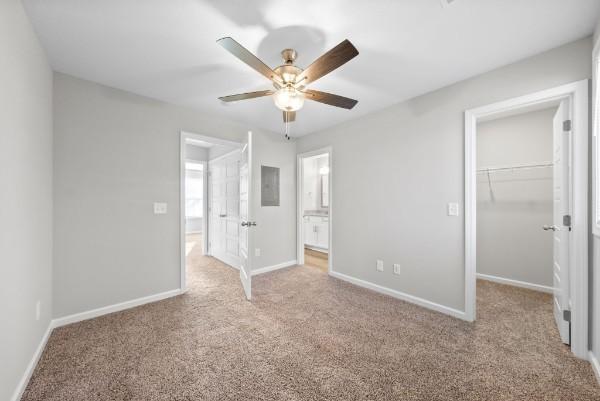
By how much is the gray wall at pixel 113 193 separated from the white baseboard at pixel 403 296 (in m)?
2.35

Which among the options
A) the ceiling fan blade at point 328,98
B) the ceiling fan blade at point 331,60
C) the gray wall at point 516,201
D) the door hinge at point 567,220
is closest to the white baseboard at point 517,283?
the gray wall at point 516,201

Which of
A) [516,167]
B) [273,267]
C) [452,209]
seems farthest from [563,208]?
[273,267]

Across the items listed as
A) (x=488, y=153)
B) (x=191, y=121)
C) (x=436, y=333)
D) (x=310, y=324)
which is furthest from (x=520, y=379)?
(x=191, y=121)

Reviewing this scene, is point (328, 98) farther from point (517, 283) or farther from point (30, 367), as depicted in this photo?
point (517, 283)

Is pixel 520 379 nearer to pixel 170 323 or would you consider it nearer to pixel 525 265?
pixel 525 265

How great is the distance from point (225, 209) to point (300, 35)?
3.38 m

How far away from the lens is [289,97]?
5.96 feet

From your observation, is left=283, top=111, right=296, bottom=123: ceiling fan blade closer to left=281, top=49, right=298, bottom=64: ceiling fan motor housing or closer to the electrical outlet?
left=281, top=49, right=298, bottom=64: ceiling fan motor housing

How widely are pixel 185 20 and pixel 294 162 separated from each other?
9.52 feet

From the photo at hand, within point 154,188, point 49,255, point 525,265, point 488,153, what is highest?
point 488,153

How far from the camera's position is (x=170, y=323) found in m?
2.30

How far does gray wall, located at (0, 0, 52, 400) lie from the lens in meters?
1.30

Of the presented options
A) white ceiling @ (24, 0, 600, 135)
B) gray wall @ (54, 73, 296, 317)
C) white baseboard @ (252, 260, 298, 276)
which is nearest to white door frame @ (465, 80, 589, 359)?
white ceiling @ (24, 0, 600, 135)

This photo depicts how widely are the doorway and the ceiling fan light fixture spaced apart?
1974 mm
